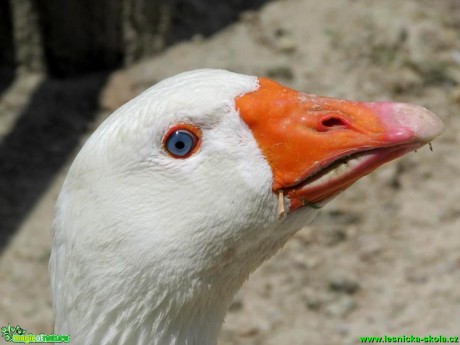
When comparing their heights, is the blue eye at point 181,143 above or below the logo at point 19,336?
above

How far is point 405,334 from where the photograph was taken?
402 cm

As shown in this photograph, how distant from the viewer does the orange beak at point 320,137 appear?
82.5 inches

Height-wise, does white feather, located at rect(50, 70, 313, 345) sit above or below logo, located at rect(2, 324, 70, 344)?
above

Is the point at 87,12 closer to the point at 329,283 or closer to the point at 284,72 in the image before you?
the point at 284,72

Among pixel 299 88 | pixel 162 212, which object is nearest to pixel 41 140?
pixel 299 88

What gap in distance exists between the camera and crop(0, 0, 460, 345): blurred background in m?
4.16

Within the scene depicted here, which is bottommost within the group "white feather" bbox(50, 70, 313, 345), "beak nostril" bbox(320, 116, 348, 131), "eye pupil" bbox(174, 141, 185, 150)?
"white feather" bbox(50, 70, 313, 345)

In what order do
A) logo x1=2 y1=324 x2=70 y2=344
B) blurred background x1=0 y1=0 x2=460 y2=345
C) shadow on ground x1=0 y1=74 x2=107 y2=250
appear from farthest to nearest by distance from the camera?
1. shadow on ground x1=0 y1=74 x2=107 y2=250
2. blurred background x1=0 y1=0 x2=460 y2=345
3. logo x1=2 y1=324 x2=70 y2=344

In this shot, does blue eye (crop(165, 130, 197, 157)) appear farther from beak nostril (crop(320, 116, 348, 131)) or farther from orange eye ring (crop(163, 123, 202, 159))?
beak nostril (crop(320, 116, 348, 131))

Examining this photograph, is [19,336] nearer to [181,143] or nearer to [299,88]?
[181,143]

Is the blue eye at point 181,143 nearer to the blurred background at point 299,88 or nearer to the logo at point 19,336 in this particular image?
the logo at point 19,336

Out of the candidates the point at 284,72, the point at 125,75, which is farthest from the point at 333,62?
the point at 125,75

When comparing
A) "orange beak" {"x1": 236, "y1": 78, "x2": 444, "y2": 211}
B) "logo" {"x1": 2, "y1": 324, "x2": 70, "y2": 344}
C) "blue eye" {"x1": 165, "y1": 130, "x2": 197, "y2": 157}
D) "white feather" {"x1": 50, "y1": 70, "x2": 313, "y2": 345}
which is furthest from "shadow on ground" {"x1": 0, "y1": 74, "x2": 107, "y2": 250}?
"orange beak" {"x1": 236, "y1": 78, "x2": 444, "y2": 211}

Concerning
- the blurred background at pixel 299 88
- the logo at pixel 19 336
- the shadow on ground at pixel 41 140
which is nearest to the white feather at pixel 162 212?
the logo at pixel 19 336
